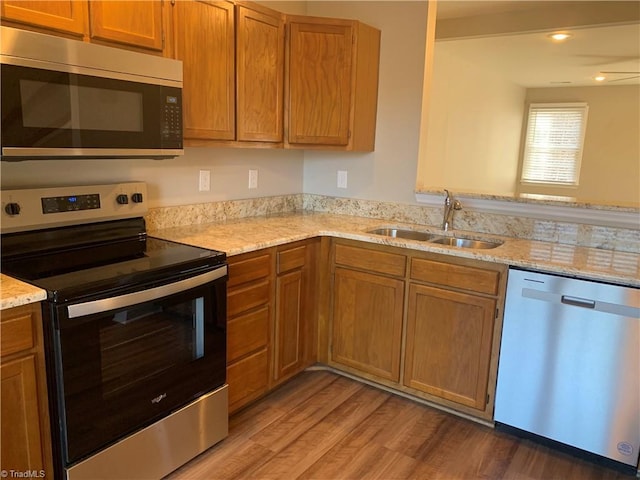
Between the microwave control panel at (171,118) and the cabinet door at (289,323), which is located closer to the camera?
the microwave control panel at (171,118)

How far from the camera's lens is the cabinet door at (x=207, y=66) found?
2.20 meters

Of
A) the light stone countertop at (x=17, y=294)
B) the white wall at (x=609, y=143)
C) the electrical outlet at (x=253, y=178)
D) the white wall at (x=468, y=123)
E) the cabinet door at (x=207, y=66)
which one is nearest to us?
the light stone countertop at (x=17, y=294)

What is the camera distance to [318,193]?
11.4 feet

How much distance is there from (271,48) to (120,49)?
3.24 ft

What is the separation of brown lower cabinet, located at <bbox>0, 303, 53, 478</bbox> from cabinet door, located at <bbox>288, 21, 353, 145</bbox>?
70.4 inches

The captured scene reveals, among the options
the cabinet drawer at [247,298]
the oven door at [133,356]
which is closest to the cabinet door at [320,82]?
the cabinet drawer at [247,298]

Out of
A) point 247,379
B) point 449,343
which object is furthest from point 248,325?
point 449,343

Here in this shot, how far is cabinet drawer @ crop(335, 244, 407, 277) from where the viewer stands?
254 cm

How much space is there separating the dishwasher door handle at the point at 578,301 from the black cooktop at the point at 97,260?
150cm

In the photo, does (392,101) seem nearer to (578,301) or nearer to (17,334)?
(578,301)

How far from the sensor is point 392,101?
10.1 feet

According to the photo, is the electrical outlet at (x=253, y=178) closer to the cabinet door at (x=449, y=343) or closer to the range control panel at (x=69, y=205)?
the range control panel at (x=69, y=205)

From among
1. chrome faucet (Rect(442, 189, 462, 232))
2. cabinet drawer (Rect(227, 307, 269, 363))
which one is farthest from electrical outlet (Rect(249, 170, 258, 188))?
chrome faucet (Rect(442, 189, 462, 232))

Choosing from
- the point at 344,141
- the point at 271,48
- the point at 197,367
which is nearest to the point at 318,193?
the point at 344,141
